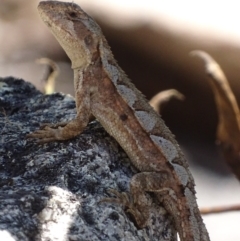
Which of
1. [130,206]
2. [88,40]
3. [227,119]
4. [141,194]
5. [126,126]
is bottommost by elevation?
[130,206]

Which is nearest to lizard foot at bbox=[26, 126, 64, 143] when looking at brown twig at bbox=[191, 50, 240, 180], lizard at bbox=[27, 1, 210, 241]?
lizard at bbox=[27, 1, 210, 241]

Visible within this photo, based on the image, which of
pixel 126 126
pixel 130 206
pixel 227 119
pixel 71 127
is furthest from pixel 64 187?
pixel 227 119

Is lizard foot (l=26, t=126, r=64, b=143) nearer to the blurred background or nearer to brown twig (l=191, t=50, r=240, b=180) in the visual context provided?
brown twig (l=191, t=50, r=240, b=180)

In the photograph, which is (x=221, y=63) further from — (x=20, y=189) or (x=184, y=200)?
(x=20, y=189)

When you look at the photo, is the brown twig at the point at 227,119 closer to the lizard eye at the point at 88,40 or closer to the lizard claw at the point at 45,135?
the lizard eye at the point at 88,40

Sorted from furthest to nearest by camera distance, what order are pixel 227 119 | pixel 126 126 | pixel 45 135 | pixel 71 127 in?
pixel 227 119, pixel 126 126, pixel 71 127, pixel 45 135

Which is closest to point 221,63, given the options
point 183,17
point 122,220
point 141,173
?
point 183,17

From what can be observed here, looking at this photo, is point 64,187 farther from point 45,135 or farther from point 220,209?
point 220,209

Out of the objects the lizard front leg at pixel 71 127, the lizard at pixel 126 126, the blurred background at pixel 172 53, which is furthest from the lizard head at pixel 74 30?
the blurred background at pixel 172 53
